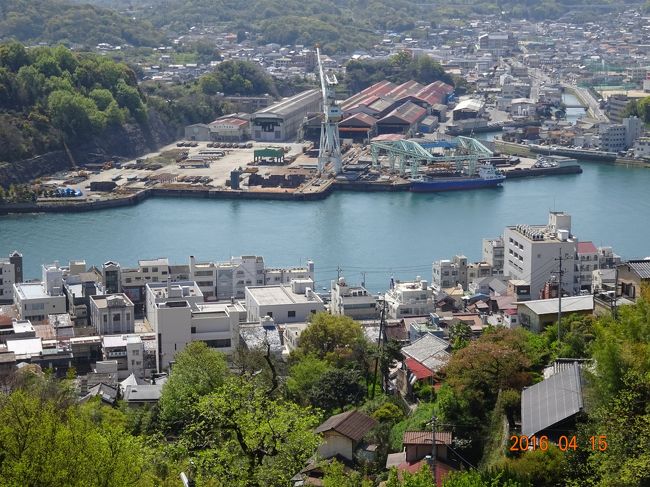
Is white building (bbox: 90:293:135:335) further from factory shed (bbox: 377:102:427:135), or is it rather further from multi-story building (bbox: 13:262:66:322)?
factory shed (bbox: 377:102:427:135)

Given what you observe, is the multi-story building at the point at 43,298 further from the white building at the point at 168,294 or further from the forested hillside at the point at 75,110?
the forested hillside at the point at 75,110

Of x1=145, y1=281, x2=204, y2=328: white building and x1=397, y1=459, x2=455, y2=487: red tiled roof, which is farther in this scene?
x1=145, y1=281, x2=204, y2=328: white building

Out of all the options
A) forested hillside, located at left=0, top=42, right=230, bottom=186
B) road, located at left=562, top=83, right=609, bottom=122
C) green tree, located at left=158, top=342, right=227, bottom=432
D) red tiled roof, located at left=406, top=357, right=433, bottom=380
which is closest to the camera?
green tree, located at left=158, top=342, right=227, bottom=432

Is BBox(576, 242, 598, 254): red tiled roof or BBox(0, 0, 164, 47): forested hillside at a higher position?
BBox(0, 0, 164, 47): forested hillside

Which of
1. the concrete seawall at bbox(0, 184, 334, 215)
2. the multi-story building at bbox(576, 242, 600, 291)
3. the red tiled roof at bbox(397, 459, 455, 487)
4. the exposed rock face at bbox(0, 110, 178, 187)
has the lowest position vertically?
the concrete seawall at bbox(0, 184, 334, 215)

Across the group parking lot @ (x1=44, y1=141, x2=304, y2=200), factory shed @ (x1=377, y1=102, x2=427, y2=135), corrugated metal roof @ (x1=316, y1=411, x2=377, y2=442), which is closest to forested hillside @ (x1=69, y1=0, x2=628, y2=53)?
factory shed @ (x1=377, y1=102, x2=427, y2=135)

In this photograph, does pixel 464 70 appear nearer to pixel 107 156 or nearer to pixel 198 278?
pixel 107 156

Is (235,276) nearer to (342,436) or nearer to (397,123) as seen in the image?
(342,436)

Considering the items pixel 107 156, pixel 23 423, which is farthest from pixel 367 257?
pixel 23 423
